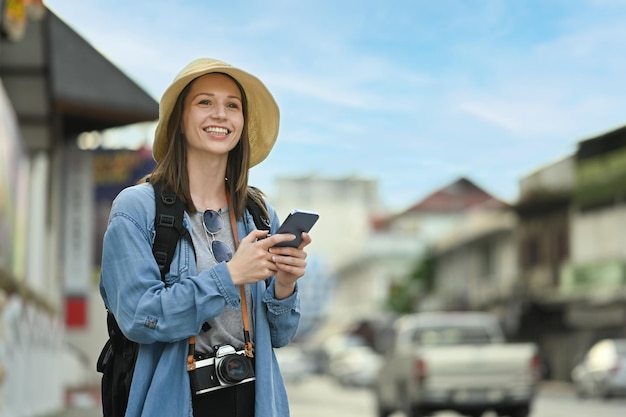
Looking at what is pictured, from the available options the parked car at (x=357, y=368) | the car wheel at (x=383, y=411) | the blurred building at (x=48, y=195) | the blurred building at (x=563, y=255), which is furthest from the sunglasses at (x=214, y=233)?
the parked car at (x=357, y=368)

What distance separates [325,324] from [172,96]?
99.1 m

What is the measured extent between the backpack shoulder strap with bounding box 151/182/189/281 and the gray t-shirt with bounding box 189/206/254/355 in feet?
0.18

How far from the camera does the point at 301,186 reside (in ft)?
377

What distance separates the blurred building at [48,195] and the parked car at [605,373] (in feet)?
36.4

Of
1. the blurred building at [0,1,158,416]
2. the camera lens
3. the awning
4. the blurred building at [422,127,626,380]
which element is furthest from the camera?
the blurred building at [422,127,626,380]

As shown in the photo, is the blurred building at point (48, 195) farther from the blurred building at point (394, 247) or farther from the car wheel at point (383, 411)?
the blurred building at point (394, 247)

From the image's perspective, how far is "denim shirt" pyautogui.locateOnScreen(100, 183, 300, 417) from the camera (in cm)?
274

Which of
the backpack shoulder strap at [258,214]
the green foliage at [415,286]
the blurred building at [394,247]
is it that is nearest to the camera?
the backpack shoulder strap at [258,214]

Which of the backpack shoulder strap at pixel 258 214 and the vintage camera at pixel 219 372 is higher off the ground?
the backpack shoulder strap at pixel 258 214

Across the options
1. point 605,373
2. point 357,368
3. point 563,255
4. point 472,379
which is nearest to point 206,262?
point 472,379

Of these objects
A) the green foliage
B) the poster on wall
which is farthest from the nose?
the green foliage

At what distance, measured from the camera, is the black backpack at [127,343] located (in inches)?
111

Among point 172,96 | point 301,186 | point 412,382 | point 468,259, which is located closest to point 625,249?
point 468,259

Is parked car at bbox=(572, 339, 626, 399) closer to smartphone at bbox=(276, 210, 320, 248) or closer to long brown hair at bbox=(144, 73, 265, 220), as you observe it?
long brown hair at bbox=(144, 73, 265, 220)
